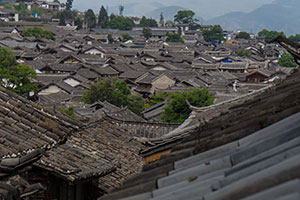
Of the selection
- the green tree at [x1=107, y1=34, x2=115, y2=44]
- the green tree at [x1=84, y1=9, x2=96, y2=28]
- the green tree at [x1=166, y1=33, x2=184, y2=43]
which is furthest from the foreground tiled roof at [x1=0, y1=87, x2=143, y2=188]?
the green tree at [x1=84, y1=9, x2=96, y2=28]

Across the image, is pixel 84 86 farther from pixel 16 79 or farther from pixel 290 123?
pixel 290 123

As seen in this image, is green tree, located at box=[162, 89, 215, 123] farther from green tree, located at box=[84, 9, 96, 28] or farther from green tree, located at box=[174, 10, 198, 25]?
green tree, located at box=[174, 10, 198, 25]

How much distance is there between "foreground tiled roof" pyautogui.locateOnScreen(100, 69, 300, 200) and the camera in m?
2.22

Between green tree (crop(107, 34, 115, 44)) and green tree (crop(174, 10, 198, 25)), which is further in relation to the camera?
green tree (crop(174, 10, 198, 25))

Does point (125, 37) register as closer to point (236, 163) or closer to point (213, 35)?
point (213, 35)

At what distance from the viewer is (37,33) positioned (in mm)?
77000

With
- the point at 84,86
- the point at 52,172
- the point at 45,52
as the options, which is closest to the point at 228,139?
the point at 52,172

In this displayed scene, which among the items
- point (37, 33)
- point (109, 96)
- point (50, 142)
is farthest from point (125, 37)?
point (50, 142)

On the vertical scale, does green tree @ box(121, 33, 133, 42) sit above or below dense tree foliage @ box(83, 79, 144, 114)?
above

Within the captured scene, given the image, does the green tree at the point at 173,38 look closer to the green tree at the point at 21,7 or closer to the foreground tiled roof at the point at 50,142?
the green tree at the point at 21,7

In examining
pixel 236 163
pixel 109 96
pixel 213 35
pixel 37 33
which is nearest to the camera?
pixel 236 163

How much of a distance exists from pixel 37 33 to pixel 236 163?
76353mm

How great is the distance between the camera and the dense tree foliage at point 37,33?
76.1 m

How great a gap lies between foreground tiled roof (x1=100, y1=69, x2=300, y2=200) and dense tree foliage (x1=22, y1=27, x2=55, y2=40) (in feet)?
244
